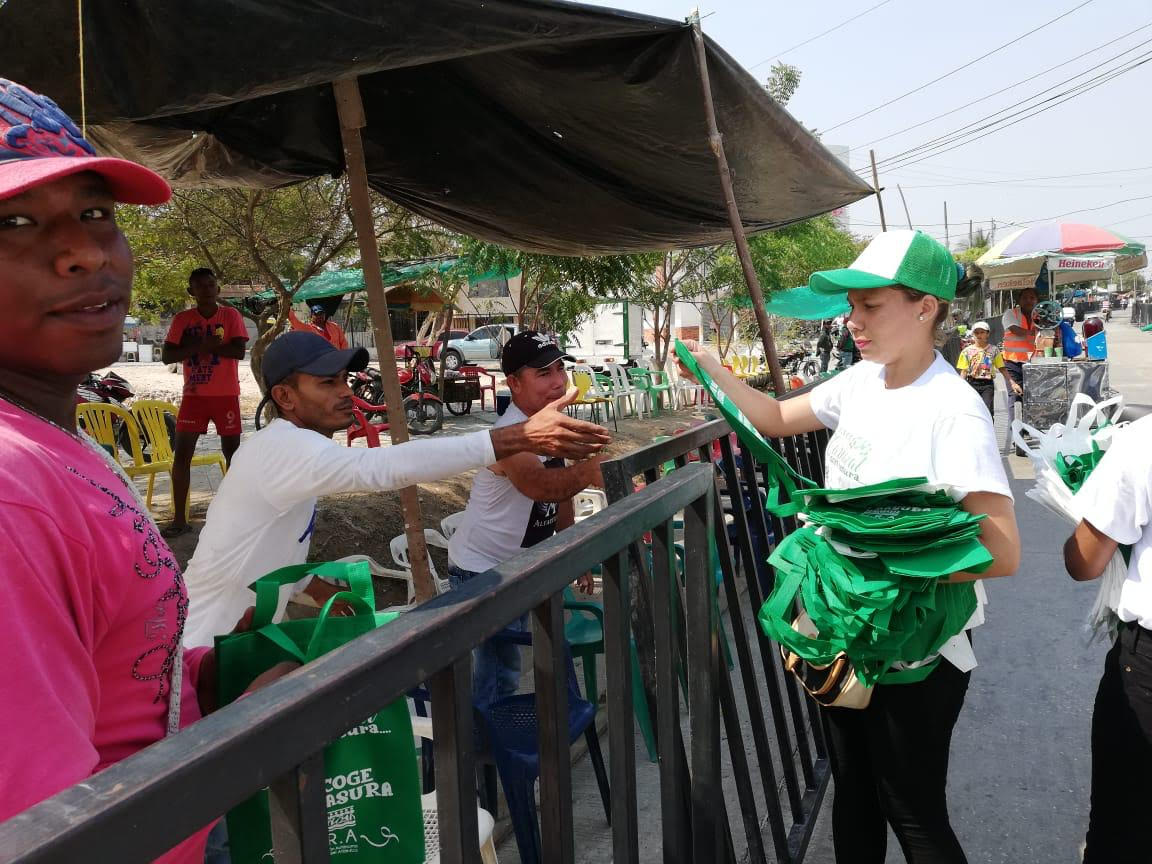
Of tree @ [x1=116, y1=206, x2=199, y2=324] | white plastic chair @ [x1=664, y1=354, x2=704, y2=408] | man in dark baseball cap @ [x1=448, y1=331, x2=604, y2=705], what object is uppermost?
tree @ [x1=116, y1=206, x2=199, y2=324]

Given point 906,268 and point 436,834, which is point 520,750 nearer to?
point 436,834

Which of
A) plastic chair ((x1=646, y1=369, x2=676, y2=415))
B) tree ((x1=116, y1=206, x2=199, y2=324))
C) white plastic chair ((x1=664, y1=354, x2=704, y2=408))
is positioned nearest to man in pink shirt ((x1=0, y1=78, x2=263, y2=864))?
tree ((x1=116, y1=206, x2=199, y2=324))

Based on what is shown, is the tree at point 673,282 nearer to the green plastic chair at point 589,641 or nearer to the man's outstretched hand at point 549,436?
the green plastic chair at point 589,641

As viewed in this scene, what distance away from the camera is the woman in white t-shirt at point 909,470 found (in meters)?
1.94

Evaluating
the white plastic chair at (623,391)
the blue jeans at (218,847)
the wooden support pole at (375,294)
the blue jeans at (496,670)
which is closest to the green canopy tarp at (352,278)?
the white plastic chair at (623,391)

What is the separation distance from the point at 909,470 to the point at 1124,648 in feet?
2.62

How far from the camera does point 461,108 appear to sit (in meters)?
4.55

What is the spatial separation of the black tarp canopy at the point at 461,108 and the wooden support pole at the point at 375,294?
32 centimetres

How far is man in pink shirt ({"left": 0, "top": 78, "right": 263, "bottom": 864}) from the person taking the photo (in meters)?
0.82

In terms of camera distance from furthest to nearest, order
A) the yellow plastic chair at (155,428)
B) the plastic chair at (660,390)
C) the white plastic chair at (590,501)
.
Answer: the plastic chair at (660,390)
the yellow plastic chair at (155,428)
the white plastic chair at (590,501)

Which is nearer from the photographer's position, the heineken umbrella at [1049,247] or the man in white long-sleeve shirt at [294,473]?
the man in white long-sleeve shirt at [294,473]

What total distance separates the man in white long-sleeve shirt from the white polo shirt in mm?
1235

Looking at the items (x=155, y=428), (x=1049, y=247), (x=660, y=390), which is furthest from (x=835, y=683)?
(x=660, y=390)

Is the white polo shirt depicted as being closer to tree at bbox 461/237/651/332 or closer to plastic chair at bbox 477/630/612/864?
plastic chair at bbox 477/630/612/864
